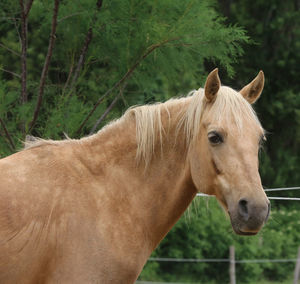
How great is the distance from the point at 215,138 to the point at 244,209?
474mm

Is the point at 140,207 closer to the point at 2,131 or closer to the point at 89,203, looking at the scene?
the point at 89,203

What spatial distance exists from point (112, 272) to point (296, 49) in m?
13.8

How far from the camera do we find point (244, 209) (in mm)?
3072

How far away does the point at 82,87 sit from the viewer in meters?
6.03

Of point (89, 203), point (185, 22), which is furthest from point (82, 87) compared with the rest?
point (89, 203)

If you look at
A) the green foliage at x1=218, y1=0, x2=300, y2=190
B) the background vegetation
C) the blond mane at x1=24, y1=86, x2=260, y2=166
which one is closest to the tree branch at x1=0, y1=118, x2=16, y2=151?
the background vegetation

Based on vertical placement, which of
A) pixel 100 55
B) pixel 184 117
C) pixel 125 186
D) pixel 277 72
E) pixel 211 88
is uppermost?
pixel 211 88

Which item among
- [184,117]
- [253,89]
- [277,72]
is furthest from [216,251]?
[184,117]

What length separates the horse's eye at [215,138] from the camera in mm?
3260

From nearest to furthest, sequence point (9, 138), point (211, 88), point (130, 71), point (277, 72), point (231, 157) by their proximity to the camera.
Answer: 1. point (231, 157)
2. point (211, 88)
3. point (9, 138)
4. point (130, 71)
5. point (277, 72)

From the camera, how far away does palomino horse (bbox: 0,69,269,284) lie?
316cm

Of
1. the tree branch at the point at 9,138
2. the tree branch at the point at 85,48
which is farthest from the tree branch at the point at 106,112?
the tree branch at the point at 9,138

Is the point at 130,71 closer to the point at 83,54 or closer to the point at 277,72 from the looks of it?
the point at 83,54

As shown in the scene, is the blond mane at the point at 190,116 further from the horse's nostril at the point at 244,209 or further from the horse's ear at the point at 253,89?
the horse's nostril at the point at 244,209
